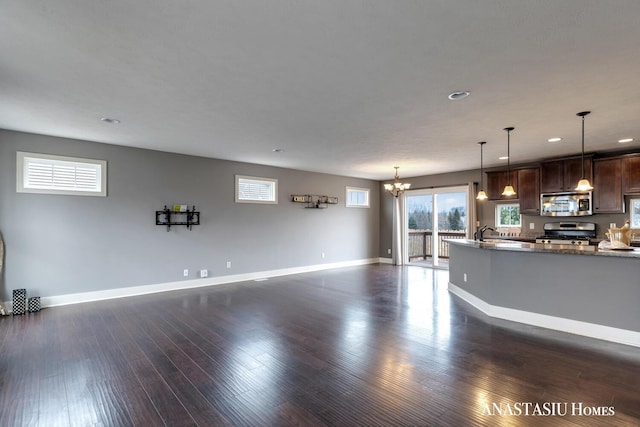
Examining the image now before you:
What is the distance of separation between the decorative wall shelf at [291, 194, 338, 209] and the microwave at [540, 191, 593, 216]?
16.3ft

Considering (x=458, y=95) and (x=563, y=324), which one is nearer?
(x=458, y=95)

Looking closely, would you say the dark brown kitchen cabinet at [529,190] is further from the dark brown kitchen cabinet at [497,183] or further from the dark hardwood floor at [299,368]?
the dark hardwood floor at [299,368]

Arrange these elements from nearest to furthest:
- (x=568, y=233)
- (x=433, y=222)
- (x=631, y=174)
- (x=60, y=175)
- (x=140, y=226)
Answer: (x=60, y=175) → (x=631, y=174) → (x=140, y=226) → (x=568, y=233) → (x=433, y=222)

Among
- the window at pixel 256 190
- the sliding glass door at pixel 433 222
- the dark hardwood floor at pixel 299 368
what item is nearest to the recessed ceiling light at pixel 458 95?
the dark hardwood floor at pixel 299 368

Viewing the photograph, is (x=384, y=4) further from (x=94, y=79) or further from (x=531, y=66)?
(x=94, y=79)

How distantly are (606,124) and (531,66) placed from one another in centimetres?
272

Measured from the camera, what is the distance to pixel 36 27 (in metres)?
2.24

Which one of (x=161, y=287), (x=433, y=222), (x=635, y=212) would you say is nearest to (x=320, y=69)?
A: (x=161, y=287)

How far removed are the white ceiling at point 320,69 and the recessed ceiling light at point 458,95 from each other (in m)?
0.06

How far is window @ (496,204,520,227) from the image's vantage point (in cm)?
748

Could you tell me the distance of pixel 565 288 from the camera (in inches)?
155

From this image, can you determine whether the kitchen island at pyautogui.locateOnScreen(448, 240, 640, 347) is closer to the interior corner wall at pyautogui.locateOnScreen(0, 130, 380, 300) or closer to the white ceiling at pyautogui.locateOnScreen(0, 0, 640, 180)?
the white ceiling at pyautogui.locateOnScreen(0, 0, 640, 180)

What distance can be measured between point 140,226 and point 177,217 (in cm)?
68

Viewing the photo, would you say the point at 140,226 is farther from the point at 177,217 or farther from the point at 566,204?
the point at 566,204
